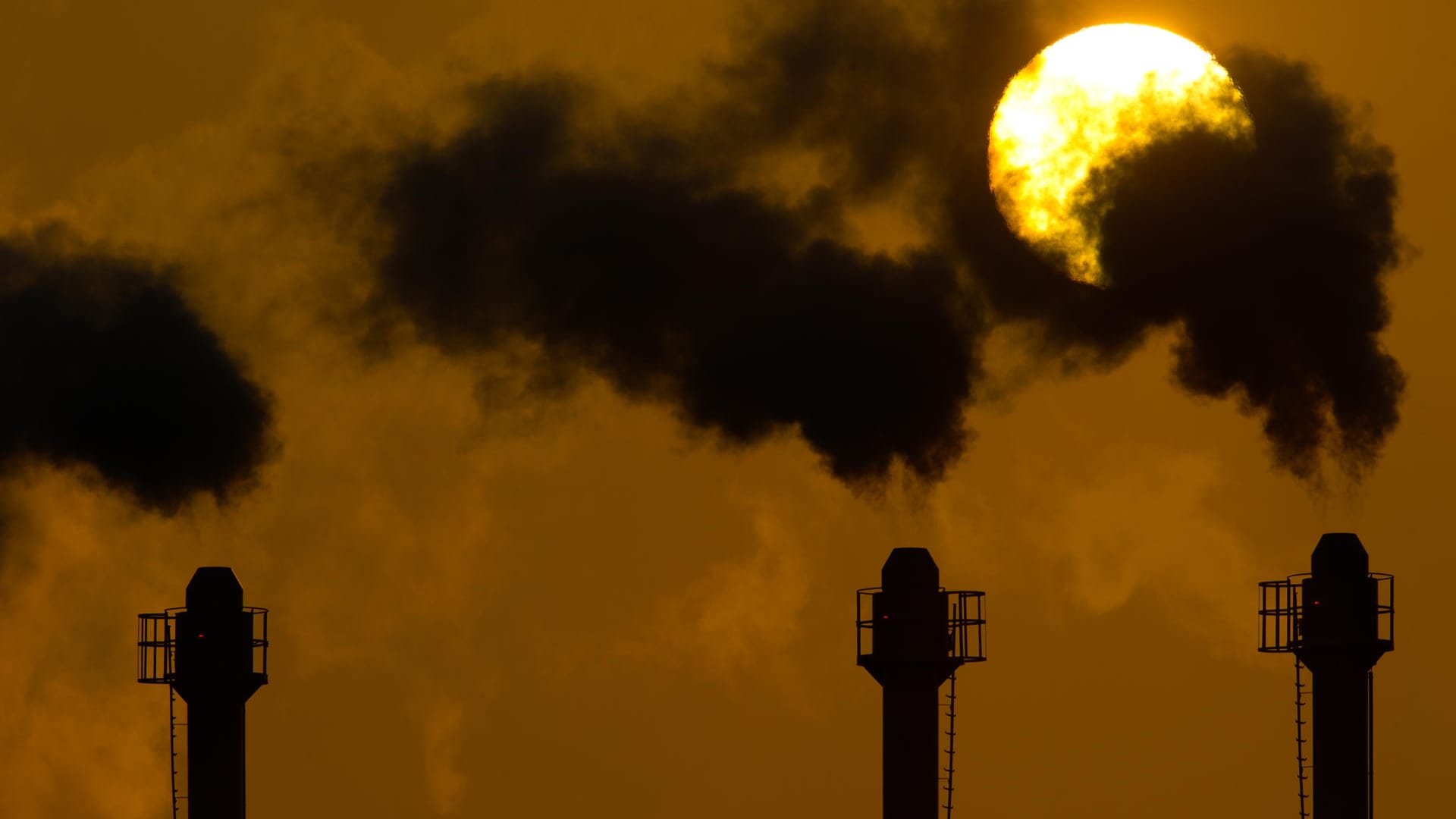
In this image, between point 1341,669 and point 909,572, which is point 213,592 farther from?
point 1341,669

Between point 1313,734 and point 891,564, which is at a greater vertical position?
→ point 891,564

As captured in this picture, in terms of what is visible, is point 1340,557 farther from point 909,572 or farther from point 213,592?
point 213,592

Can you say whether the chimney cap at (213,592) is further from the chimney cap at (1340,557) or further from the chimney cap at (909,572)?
the chimney cap at (1340,557)

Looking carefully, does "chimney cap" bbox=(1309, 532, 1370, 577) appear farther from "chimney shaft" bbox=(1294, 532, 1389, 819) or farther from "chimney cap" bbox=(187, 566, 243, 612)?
"chimney cap" bbox=(187, 566, 243, 612)

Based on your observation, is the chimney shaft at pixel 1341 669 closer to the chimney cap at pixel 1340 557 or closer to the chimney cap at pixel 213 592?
the chimney cap at pixel 1340 557

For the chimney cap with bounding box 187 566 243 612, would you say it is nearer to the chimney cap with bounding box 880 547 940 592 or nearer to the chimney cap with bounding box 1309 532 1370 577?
the chimney cap with bounding box 880 547 940 592

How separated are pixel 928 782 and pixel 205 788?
11.4m

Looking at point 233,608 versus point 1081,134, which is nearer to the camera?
point 233,608

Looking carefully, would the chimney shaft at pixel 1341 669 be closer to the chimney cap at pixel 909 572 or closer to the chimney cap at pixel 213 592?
the chimney cap at pixel 909 572

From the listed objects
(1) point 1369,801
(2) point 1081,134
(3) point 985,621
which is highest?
(2) point 1081,134

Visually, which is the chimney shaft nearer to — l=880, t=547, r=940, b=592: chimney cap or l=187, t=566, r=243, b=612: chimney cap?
l=880, t=547, r=940, b=592: chimney cap

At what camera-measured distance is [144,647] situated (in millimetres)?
43625

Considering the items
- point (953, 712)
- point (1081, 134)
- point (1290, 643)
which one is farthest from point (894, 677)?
point (1081, 134)

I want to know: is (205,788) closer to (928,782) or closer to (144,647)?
(144,647)
